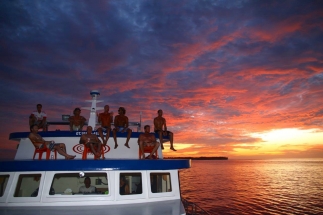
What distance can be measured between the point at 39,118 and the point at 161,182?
720 centimetres

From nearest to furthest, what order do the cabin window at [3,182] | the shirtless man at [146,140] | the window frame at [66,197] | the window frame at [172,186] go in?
the window frame at [66,197], the cabin window at [3,182], the window frame at [172,186], the shirtless man at [146,140]

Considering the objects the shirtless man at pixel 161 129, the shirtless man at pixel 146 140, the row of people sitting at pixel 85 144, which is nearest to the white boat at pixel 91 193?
the row of people sitting at pixel 85 144

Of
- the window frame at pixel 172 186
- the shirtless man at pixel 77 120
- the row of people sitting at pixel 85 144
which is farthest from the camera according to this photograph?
the shirtless man at pixel 77 120

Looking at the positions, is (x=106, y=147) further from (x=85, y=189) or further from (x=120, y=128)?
(x=85, y=189)

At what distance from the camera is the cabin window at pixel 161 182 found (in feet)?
25.8

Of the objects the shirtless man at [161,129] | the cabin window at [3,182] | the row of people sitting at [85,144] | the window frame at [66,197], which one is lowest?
the window frame at [66,197]

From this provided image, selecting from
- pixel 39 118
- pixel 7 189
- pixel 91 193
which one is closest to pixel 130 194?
pixel 91 193

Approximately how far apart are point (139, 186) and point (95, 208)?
156 centimetres

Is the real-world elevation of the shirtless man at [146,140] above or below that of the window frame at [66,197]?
above

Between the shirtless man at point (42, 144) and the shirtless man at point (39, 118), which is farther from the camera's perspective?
the shirtless man at point (39, 118)

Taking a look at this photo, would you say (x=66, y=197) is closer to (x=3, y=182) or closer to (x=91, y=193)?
(x=91, y=193)

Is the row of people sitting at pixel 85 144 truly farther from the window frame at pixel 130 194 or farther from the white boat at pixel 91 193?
the window frame at pixel 130 194

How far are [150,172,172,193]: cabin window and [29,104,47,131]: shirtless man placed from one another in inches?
Answer: 266

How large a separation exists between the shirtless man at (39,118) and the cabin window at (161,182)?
22.1 ft
